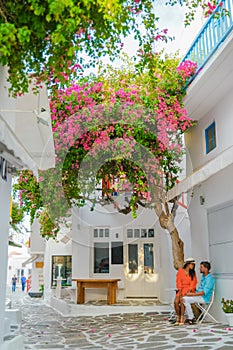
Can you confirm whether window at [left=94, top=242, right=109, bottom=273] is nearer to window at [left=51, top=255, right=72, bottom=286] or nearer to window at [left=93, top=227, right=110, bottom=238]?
window at [left=93, top=227, right=110, bottom=238]

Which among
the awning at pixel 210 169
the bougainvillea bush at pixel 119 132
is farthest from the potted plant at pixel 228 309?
the bougainvillea bush at pixel 119 132

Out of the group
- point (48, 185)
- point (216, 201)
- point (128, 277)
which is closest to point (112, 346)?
point (216, 201)

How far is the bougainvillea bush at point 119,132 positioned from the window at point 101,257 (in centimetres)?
585

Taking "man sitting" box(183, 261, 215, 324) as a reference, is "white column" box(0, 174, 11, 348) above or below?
above

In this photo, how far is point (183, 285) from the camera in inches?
369

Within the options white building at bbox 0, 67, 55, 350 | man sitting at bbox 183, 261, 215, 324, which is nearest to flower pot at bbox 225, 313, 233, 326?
man sitting at bbox 183, 261, 215, 324

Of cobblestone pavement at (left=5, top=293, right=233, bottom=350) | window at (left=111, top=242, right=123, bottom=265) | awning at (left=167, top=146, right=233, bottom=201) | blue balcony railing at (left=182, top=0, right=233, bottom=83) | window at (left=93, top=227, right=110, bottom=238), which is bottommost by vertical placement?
cobblestone pavement at (left=5, top=293, right=233, bottom=350)

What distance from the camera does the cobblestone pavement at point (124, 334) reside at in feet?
22.9

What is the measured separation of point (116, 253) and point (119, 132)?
816cm

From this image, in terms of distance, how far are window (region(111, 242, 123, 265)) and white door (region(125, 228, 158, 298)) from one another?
0.27 m

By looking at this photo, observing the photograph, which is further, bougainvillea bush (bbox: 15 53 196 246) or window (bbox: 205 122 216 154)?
window (bbox: 205 122 216 154)

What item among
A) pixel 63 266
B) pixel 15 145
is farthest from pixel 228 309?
pixel 63 266

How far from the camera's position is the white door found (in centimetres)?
1563

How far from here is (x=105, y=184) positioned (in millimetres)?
13039
